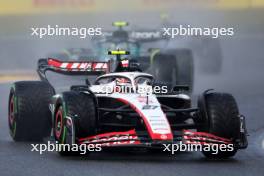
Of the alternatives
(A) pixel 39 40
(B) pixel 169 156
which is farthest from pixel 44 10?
(B) pixel 169 156

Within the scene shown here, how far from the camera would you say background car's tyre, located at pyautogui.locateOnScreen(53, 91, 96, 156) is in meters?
12.3

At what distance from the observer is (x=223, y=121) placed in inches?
493

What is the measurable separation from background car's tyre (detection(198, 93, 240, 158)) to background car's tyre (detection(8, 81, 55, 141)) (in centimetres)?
261

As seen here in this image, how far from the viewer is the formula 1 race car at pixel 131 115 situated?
40.0 feet

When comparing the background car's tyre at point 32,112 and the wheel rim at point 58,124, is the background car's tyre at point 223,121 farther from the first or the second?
the background car's tyre at point 32,112

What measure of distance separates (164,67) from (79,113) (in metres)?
9.61

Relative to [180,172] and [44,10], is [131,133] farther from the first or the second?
[44,10]

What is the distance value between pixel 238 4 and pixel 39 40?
257 inches

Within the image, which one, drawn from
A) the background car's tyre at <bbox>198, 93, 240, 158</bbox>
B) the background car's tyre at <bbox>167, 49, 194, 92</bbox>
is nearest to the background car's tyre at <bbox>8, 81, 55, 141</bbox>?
the background car's tyre at <bbox>198, 93, 240, 158</bbox>

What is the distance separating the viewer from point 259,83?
26.6 meters

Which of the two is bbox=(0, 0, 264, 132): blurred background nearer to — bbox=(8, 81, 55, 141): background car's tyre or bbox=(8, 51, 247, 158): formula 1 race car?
bbox=(8, 81, 55, 141): background car's tyre
